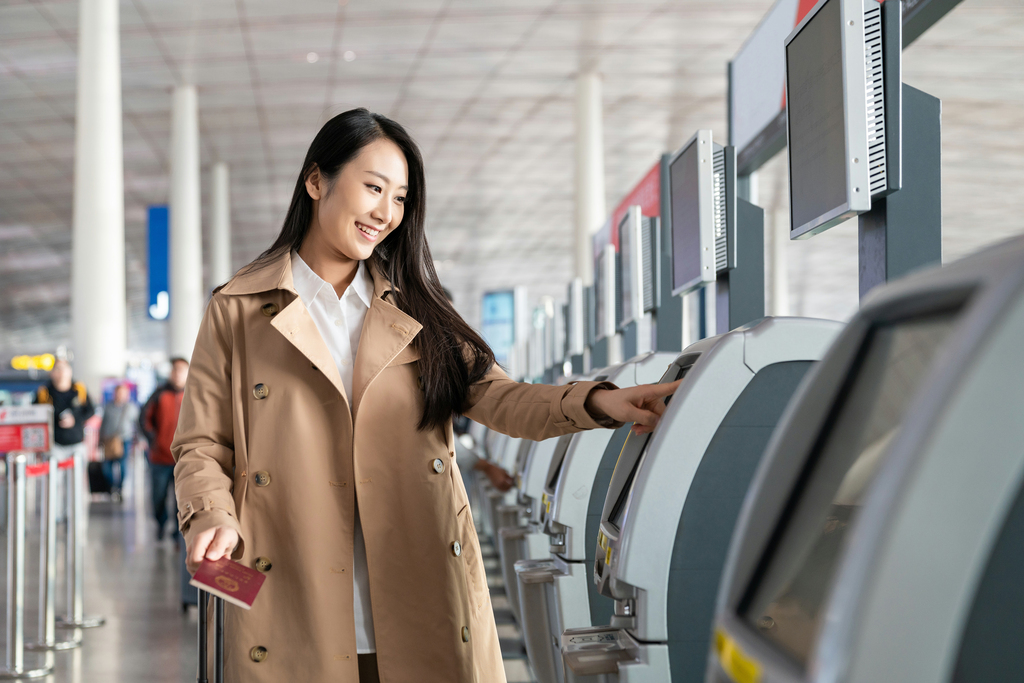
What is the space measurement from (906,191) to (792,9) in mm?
2547

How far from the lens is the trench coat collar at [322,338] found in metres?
1.59

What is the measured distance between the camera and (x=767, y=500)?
2.90 feet

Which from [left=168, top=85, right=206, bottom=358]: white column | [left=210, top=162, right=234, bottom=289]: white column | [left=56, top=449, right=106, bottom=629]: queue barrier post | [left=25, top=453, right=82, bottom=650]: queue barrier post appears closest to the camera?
[left=25, top=453, right=82, bottom=650]: queue barrier post

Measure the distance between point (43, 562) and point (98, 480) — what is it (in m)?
7.29

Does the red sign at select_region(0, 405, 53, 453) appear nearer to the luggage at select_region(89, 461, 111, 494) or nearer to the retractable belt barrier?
the retractable belt barrier

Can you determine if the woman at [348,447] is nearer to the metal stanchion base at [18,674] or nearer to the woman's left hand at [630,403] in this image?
the woman's left hand at [630,403]

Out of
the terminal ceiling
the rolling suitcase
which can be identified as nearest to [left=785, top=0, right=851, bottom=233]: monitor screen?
the rolling suitcase

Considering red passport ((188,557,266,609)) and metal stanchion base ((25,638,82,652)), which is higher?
red passport ((188,557,266,609))

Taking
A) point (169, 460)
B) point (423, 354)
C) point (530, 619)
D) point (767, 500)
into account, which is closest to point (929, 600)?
→ point (767, 500)

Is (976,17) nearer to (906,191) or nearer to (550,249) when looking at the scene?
(906,191)

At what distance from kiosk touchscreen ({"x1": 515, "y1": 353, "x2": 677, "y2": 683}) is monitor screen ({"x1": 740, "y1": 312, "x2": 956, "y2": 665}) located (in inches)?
60.3

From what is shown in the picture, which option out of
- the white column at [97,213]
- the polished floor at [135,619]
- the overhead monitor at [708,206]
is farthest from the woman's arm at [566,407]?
the white column at [97,213]

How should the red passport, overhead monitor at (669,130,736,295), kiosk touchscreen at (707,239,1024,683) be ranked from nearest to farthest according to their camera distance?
kiosk touchscreen at (707,239,1024,683)
the red passport
overhead monitor at (669,130,736,295)

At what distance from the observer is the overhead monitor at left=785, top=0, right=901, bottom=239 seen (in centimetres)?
166
